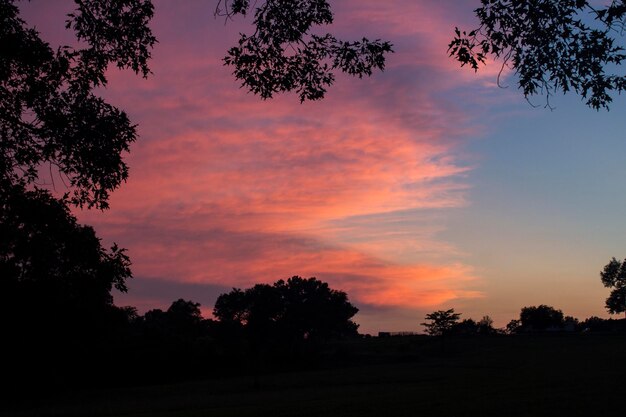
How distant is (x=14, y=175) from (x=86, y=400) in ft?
157

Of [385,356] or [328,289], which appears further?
[328,289]

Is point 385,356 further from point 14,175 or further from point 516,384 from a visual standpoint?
point 14,175

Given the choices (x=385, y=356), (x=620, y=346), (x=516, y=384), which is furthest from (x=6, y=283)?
(x=620, y=346)

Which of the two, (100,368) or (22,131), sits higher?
(22,131)

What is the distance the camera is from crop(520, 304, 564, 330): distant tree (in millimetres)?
171500

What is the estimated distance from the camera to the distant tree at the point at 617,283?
167 metres

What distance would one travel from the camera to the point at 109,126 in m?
19.9

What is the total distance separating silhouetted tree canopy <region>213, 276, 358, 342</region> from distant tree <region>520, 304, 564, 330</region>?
5009cm

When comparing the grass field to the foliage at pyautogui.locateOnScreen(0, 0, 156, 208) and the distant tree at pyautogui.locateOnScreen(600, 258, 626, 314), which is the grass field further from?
the distant tree at pyautogui.locateOnScreen(600, 258, 626, 314)

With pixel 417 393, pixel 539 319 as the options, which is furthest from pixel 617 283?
pixel 417 393

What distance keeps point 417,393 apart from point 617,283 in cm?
15064

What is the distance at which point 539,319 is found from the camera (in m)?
172

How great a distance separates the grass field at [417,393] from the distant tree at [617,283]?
6673cm

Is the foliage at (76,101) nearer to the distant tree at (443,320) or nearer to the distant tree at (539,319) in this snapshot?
the distant tree at (443,320)
